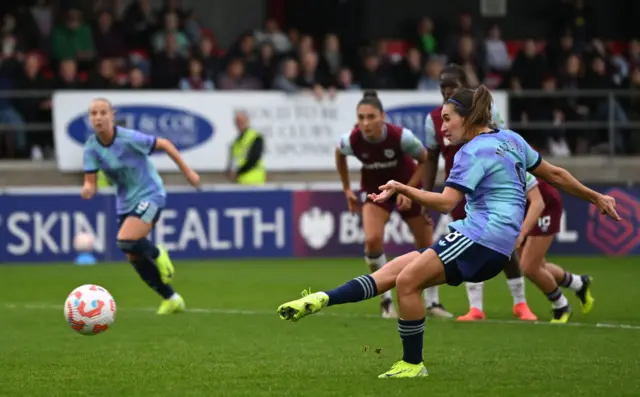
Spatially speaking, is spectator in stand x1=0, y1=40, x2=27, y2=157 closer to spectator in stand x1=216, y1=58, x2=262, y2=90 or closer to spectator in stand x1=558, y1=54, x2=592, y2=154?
spectator in stand x1=216, y1=58, x2=262, y2=90

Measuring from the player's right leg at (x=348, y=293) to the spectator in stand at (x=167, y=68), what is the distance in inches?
552

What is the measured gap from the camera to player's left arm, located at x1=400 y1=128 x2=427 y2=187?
12688 mm

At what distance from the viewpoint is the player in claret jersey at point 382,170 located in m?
12.8

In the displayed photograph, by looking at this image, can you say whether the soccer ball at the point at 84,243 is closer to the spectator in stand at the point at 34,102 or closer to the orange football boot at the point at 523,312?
the spectator in stand at the point at 34,102

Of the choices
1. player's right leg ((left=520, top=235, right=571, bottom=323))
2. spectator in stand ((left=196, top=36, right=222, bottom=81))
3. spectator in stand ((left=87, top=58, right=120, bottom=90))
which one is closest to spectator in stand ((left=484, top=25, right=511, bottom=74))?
spectator in stand ((left=196, top=36, right=222, bottom=81))

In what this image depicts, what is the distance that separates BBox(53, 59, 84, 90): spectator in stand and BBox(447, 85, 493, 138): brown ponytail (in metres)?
13.9

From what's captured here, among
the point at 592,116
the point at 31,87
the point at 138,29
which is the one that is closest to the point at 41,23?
the point at 138,29

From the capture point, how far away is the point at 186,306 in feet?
47.7

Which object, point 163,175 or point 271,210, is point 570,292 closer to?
point 271,210

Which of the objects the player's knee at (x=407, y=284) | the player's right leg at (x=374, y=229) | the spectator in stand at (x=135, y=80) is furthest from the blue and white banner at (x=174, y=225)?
the player's knee at (x=407, y=284)

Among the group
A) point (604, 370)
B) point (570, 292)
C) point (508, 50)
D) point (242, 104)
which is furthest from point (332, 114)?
point (604, 370)

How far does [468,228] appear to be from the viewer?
8.69 m

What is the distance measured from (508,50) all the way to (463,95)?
58.6 ft

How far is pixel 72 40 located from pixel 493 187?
15264 millimetres
